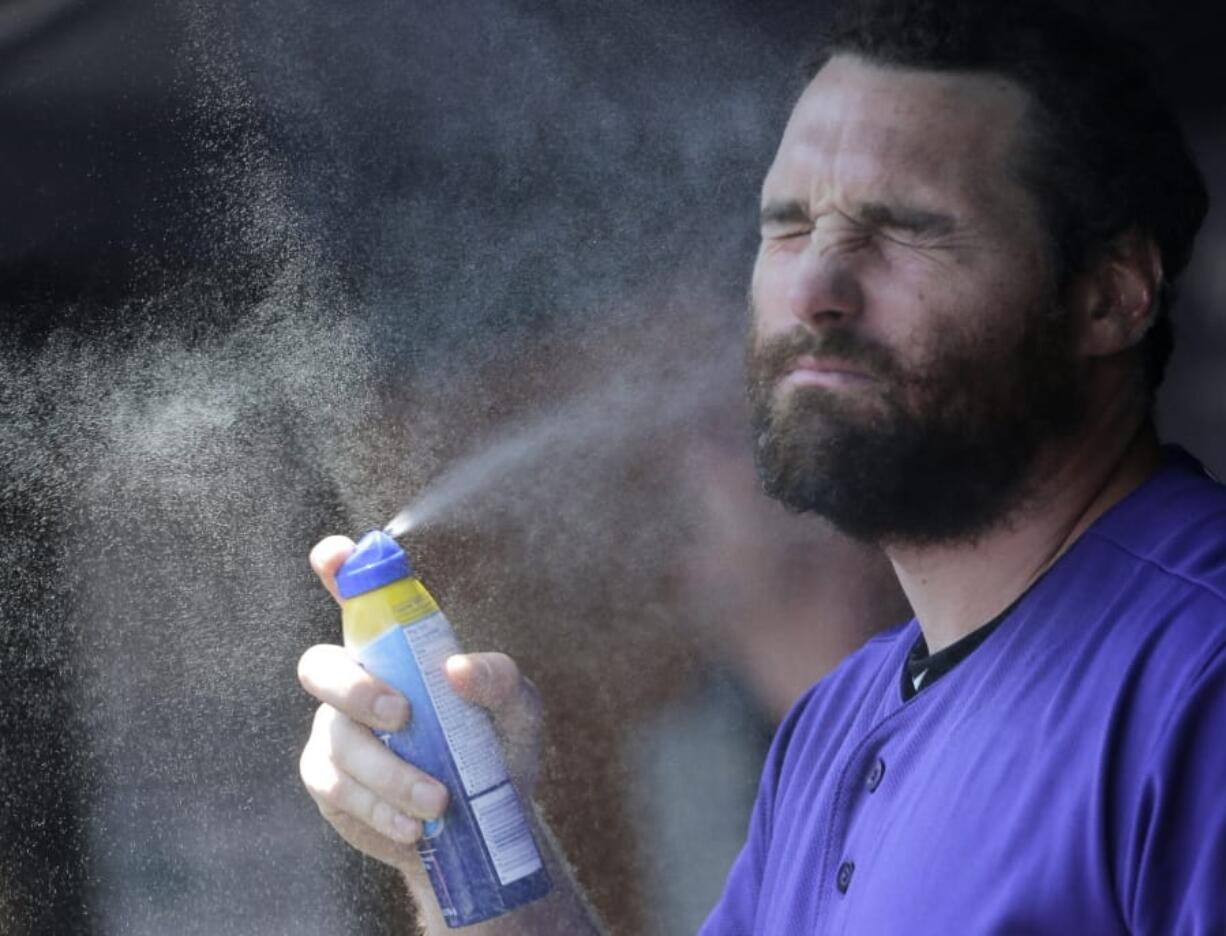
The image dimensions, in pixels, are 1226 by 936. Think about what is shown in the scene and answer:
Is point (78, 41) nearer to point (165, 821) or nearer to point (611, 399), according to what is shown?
point (611, 399)

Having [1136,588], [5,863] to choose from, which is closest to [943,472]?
[1136,588]

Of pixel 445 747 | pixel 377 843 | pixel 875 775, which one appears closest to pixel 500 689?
pixel 445 747

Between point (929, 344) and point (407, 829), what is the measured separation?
2.22 feet

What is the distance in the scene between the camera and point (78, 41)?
1.98 m

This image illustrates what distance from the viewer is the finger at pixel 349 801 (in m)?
1.46

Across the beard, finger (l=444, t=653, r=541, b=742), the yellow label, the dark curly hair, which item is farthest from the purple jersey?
the yellow label

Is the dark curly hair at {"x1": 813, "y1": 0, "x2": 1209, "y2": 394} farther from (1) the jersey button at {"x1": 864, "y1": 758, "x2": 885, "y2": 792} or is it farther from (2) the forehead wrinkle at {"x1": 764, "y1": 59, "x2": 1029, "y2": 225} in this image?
(1) the jersey button at {"x1": 864, "y1": 758, "x2": 885, "y2": 792}

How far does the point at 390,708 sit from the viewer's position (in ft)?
4.69

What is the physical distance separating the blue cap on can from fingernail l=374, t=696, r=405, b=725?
4.1 inches

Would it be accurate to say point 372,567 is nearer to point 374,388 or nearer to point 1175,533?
point 374,388

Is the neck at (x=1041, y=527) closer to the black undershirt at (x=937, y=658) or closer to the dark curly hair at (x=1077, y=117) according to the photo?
the black undershirt at (x=937, y=658)

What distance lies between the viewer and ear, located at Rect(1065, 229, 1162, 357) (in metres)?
1.44

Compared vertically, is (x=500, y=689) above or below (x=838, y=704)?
above

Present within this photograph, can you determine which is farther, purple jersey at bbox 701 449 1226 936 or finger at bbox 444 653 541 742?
finger at bbox 444 653 541 742
